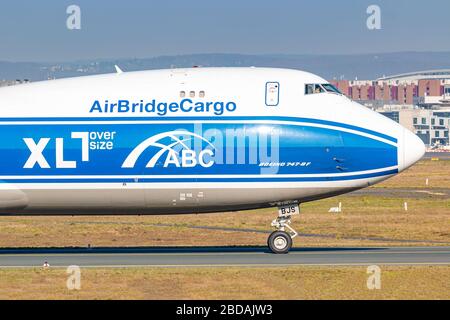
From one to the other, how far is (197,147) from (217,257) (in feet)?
14.7

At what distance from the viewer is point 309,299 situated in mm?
28453

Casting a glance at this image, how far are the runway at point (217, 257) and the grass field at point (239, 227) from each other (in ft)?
13.8

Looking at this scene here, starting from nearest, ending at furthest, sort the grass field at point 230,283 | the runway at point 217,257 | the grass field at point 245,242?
the grass field at point 230,283, the grass field at point 245,242, the runway at point 217,257

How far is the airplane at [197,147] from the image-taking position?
121 ft

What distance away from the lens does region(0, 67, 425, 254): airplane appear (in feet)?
121

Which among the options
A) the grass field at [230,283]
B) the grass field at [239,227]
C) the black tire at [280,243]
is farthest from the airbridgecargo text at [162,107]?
the grass field at [239,227]

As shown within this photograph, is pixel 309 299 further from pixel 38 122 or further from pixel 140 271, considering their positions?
pixel 38 122

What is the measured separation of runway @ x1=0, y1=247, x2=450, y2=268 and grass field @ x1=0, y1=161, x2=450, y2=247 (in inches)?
165

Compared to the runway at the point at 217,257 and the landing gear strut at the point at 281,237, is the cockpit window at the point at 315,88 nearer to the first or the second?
the landing gear strut at the point at 281,237

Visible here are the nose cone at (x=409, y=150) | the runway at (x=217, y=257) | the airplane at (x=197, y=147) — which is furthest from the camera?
the nose cone at (x=409, y=150)

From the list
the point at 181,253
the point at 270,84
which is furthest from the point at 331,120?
the point at 181,253

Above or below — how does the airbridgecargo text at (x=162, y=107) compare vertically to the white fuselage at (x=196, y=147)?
above

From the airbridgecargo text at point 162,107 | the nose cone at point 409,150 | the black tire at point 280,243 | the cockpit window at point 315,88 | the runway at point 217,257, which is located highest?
the cockpit window at point 315,88

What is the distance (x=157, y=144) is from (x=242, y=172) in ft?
11.1
